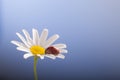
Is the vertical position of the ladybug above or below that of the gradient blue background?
below

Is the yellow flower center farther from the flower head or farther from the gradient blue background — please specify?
the gradient blue background

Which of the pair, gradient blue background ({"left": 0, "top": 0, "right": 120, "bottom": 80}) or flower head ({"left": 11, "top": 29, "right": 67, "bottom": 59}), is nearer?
flower head ({"left": 11, "top": 29, "right": 67, "bottom": 59})

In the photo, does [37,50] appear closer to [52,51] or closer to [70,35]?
[52,51]

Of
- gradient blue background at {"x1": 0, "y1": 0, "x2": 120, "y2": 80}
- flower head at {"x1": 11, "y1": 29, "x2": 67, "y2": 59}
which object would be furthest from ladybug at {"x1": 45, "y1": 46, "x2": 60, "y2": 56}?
gradient blue background at {"x1": 0, "y1": 0, "x2": 120, "y2": 80}

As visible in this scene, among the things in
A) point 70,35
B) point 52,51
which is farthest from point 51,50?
point 70,35

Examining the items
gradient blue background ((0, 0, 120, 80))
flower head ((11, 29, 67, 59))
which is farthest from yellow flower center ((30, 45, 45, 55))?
gradient blue background ((0, 0, 120, 80))

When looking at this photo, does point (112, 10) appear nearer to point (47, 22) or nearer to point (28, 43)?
point (47, 22)

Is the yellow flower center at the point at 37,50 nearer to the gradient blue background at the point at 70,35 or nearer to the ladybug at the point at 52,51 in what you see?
the ladybug at the point at 52,51

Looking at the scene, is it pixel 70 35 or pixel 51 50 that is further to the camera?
pixel 70 35
